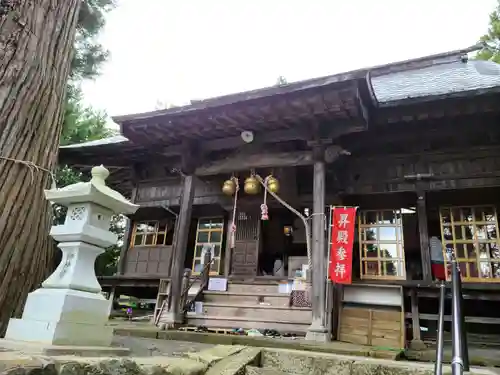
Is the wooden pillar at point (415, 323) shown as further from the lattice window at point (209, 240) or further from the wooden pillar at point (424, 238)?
the lattice window at point (209, 240)

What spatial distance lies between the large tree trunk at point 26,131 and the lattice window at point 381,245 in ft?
22.2

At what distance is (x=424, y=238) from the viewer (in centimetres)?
800

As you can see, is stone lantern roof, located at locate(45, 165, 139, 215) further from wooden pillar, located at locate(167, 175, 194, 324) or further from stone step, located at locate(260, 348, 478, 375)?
wooden pillar, located at locate(167, 175, 194, 324)

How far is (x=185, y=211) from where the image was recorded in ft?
27.4

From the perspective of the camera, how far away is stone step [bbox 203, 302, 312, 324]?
7281 millimetres

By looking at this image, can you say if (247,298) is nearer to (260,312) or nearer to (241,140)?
(260,312)

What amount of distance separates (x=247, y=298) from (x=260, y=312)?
2.06ft

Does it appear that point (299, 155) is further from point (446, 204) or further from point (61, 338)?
point (61, 338)

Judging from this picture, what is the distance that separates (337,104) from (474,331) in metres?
5.81

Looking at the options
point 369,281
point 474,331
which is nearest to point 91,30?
point 369,281

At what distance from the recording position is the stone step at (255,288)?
8516 mm

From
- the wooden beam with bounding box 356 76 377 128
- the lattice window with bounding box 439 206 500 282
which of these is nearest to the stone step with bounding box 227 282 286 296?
the lattice window with bounding box 439 206 500 282

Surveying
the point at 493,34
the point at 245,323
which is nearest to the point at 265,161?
the point at 245,323

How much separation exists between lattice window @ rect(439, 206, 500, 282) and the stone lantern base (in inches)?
292
